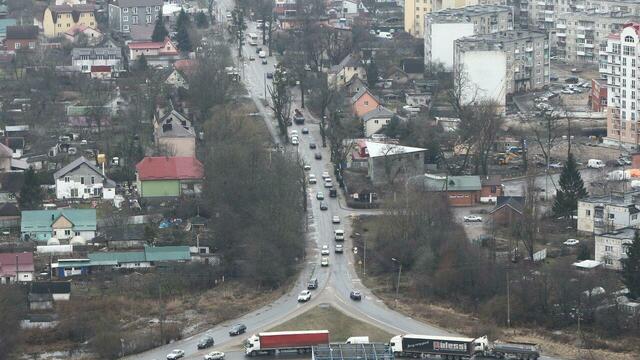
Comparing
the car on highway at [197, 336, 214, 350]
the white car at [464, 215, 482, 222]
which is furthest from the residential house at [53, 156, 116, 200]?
the car on highway at [197, 336, 214, 350]

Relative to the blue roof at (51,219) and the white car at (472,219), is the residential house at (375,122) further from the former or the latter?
the blue roof at (51,219)

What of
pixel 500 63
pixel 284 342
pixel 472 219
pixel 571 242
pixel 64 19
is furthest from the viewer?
pixel 64 19

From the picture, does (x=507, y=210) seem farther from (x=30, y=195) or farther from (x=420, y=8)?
(x=420, y=8)

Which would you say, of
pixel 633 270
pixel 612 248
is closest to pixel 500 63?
pixel 612 248

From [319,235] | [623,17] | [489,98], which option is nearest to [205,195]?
[319,235]

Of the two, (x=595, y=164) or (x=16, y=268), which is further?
(x=595, y=164)

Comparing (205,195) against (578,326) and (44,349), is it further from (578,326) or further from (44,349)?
(578,326)

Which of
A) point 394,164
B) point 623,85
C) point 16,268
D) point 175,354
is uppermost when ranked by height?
point 623,85
